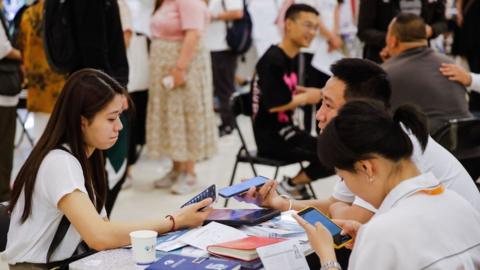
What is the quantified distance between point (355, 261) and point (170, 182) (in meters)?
3.61

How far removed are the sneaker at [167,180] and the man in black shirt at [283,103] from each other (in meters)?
1.02

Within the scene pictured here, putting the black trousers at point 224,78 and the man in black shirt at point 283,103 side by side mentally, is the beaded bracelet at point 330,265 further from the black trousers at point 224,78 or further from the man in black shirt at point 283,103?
the black trousers at point 224,78

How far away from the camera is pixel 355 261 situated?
173 centimetres

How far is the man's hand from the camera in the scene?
382cm

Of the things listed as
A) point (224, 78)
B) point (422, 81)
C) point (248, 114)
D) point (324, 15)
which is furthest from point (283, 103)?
point (224, 78)

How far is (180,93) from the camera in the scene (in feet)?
16.6

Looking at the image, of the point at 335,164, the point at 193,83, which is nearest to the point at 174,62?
the point at 193,83

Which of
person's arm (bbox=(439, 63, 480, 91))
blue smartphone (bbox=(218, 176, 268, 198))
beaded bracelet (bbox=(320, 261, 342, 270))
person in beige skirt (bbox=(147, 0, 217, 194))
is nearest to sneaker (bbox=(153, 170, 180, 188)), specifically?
person in beige skirt (bbox=(147, 0, 217, 194))

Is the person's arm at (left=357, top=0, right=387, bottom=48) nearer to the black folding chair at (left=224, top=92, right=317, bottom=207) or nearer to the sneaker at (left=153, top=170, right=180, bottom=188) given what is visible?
the black folding chair at (left=224, top=92, right=317, bottom=207)

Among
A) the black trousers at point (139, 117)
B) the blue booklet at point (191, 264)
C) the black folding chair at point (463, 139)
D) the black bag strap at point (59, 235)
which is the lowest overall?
the black trousers at point (139, 117)

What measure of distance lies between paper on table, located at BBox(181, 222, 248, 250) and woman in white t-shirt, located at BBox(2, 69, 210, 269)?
6 centimetres

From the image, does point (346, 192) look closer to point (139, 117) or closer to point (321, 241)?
point (321, 241)

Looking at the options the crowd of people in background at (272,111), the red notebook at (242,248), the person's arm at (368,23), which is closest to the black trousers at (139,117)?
the crowd of people in background at (272,111)

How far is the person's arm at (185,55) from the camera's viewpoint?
191 inches
